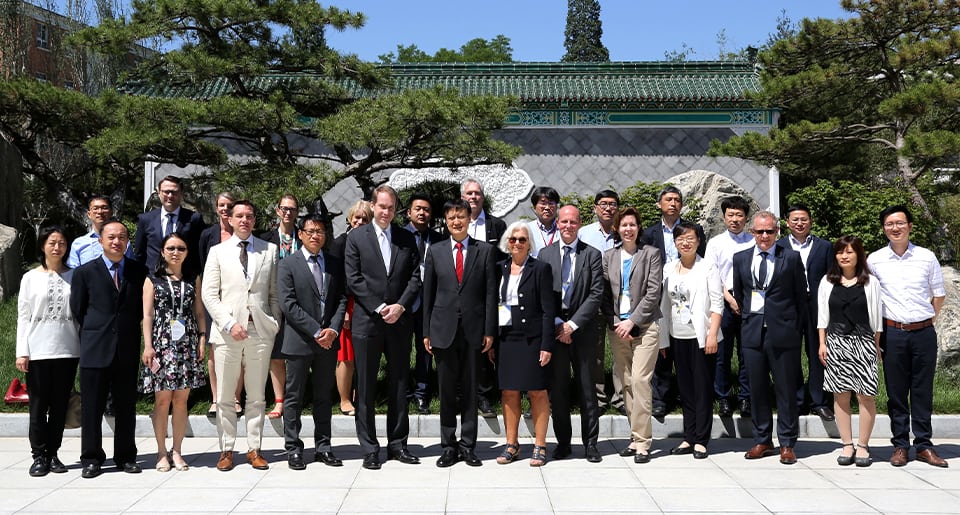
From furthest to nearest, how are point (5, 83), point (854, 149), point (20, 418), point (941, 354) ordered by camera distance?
point (854, 149) → point (5, 83) → point (941, 354) → point (20, 418)

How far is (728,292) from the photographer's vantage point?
6.39 metres

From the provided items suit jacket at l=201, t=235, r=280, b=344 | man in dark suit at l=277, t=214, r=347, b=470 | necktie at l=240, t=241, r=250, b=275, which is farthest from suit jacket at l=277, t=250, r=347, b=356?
necktie at l=240, t=241, r=250, b=275

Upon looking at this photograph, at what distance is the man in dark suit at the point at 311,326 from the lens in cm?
543

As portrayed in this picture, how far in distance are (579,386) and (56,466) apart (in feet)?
11.4

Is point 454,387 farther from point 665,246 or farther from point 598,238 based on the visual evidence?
point 665,246

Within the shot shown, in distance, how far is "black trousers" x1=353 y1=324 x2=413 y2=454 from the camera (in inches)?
218

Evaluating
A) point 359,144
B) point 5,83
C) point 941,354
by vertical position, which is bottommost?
point 941,354

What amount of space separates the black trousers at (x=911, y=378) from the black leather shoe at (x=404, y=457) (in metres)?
3.25

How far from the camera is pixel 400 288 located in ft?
18.3

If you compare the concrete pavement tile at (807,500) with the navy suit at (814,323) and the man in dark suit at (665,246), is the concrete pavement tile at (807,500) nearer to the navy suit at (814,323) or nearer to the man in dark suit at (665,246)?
the navy suit at (814,323)

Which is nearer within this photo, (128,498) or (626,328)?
(128,498)

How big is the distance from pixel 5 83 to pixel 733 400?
915cm

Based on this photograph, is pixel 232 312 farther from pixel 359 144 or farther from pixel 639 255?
pixel 359 144

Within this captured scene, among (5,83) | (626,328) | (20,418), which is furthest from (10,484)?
(5,83)
